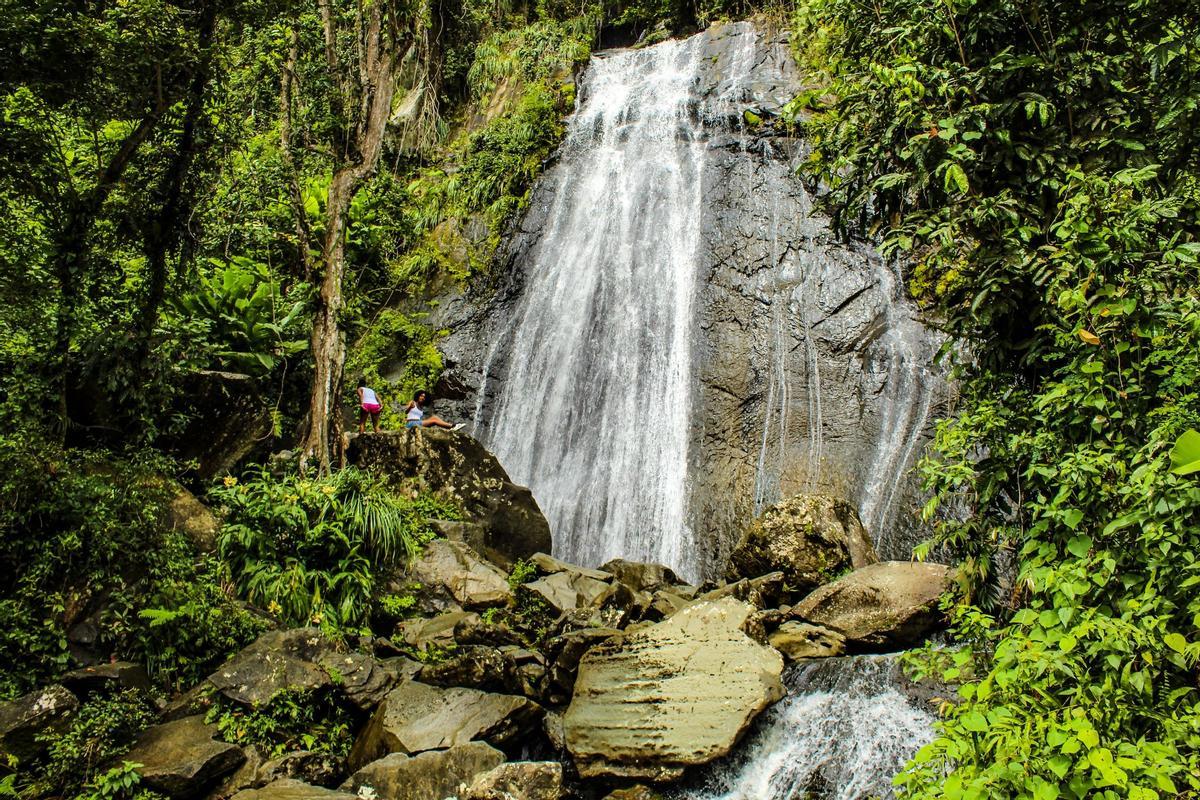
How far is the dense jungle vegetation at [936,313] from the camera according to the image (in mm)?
2684

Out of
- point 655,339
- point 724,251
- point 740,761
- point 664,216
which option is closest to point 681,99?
point 664,216

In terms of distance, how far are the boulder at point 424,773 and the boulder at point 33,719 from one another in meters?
1.87

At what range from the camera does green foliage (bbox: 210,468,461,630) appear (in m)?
6.65

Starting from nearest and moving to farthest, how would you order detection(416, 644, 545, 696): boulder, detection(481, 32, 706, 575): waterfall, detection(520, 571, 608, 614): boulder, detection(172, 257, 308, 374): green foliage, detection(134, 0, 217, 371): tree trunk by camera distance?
detection(416, 644, 545, 696): boulder
detection(134, 0, 217, 371): tree trunk
detection(520, 571, 608, 614): boulder
detection(172, 257, 308, 374): green foliage
detection(481, 32, 706, 575): waterfall

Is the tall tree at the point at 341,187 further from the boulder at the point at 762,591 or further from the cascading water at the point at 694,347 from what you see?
the boulder at the point at 762,591

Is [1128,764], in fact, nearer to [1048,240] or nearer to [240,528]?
[1048,240]

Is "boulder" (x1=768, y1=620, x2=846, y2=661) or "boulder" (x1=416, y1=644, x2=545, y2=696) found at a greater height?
"boulder" (x1=768, y1=620, x2=846, y2=661)

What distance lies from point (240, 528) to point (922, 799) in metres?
6.21

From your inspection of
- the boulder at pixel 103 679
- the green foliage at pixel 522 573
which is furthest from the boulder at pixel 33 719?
the green foliage at pixel 522 573

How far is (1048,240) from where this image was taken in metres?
3.54

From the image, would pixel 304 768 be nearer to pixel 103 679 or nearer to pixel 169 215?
pixel 103 679

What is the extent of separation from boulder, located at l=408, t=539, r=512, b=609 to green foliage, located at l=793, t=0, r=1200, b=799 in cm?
509

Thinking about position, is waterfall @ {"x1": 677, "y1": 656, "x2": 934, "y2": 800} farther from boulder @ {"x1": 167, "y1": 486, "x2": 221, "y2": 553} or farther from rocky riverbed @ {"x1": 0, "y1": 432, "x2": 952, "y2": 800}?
boulder @ {"x1": 167, "y1": 486, "x2": 221, "y2": 553}

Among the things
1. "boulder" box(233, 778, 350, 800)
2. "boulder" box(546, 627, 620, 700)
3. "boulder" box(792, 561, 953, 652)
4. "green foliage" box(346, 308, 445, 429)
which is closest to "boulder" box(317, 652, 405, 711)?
"boulder" box(233, 778, 350, 800)
